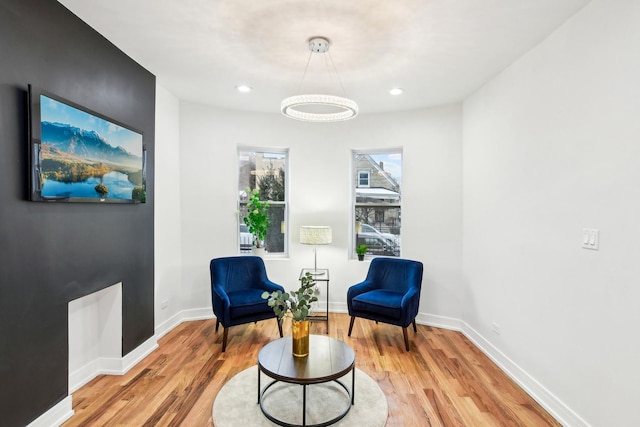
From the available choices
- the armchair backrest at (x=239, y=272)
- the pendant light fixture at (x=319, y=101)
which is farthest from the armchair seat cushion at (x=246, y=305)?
the pendant light fixture at (x=319, y=101)

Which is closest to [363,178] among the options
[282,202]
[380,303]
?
[282,202]

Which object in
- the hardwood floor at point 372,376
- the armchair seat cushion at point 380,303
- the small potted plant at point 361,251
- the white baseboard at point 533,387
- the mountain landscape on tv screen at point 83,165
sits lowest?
the hardwood floor at point 372,376

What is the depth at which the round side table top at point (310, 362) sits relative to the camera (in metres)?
2.22

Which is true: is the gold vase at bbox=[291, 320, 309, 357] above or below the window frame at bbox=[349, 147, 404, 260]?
below

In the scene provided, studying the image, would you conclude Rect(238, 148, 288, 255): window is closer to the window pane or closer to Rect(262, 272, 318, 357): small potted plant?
the window pane

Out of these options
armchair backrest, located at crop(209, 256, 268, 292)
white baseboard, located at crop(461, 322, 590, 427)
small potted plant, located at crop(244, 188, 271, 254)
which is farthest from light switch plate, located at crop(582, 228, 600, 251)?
small potted plant, located at crop(244, 188, 271, 254)

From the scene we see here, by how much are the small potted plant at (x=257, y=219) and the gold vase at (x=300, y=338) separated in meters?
2.17

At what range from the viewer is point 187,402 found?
101 inches

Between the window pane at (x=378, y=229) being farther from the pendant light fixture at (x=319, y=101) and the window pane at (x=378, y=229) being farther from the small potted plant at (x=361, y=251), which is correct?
the pendant light fixture at (x=319, y=101)

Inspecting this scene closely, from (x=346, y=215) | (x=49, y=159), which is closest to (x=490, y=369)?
(x=346, y=215)

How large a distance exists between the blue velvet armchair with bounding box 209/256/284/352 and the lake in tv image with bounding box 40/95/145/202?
126 cm

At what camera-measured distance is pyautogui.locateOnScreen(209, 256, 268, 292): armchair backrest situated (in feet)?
13.1

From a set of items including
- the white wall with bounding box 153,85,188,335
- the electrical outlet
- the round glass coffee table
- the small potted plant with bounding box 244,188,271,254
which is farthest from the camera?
the small potted plant with bounding box 244,188,271,254

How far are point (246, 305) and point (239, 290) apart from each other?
22.3 inches
